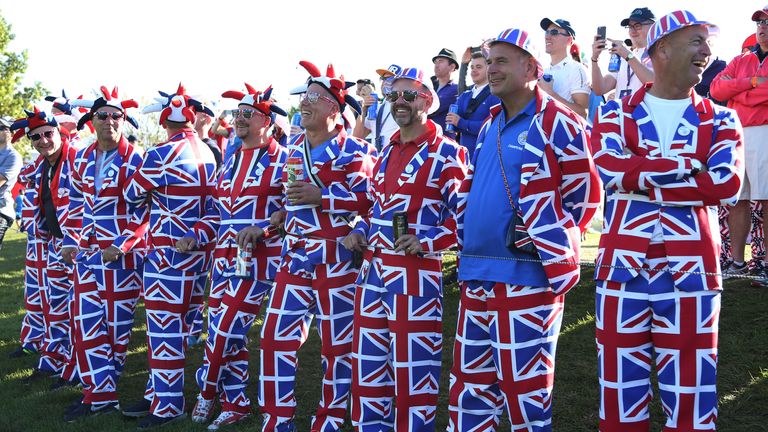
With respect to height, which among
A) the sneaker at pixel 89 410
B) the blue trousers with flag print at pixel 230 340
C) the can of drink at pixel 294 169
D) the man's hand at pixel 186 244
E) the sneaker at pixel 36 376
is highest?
the can of drink at pixel 294 169

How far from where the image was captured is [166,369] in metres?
6.18

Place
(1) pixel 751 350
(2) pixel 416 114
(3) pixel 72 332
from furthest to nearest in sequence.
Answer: (3) pixel 72 332 → (1) pixel 751 350 → (2) pixel 416 114

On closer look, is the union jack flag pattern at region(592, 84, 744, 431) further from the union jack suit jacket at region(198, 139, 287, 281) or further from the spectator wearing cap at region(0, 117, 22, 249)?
the spectator wearing cap at region(0, 117, 22, 249)

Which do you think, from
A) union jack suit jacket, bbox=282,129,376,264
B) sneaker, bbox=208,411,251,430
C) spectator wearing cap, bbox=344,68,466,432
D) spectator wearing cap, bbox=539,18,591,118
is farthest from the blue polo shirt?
spectator wearing cap, bbox=539,18,591,118

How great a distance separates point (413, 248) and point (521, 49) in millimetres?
1326

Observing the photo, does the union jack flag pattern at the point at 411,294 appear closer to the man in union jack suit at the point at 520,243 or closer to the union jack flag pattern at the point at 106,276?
the man in union jack suit at the point at 520,243

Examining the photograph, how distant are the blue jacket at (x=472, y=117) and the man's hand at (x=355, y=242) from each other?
2614mm

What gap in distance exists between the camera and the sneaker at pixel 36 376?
7605 millimetres

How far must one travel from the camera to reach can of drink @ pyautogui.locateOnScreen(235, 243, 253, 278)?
5.74 metres

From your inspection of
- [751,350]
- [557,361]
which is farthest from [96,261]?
[751,350]

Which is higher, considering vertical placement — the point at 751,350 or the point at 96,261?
the point at 96,261

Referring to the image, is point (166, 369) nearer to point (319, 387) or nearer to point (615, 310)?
point (319, 387)

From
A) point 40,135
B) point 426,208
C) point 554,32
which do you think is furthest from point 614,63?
point 40,135

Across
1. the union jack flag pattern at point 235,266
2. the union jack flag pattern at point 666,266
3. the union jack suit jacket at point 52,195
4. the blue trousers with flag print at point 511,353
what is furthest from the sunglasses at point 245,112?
the union jack flag pattern at point 666,266
